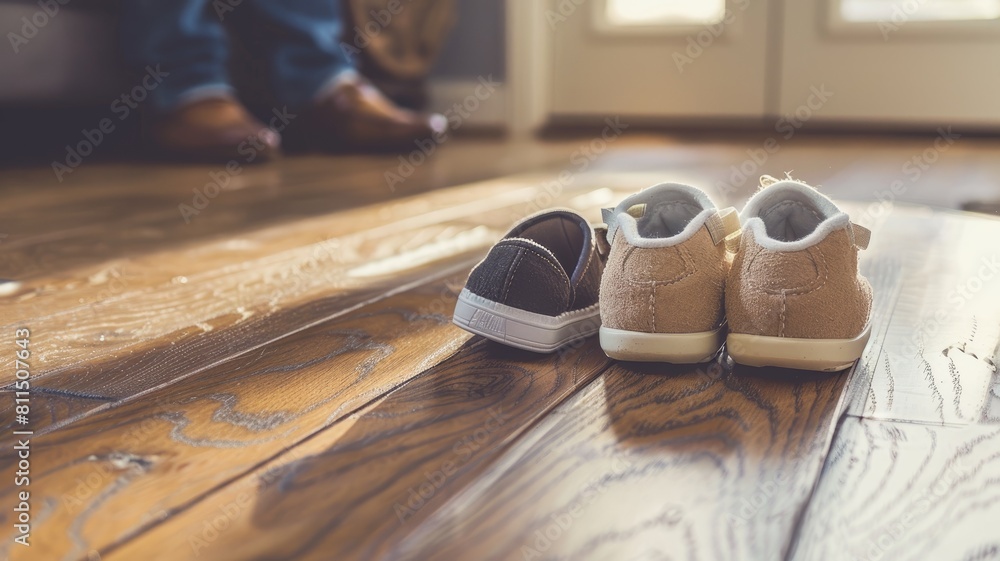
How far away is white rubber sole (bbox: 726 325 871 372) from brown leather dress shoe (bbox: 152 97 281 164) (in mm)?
1525

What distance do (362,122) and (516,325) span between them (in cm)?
161

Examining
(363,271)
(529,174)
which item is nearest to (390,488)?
(363,271)

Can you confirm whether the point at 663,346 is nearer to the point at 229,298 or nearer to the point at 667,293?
the point at 667,293
